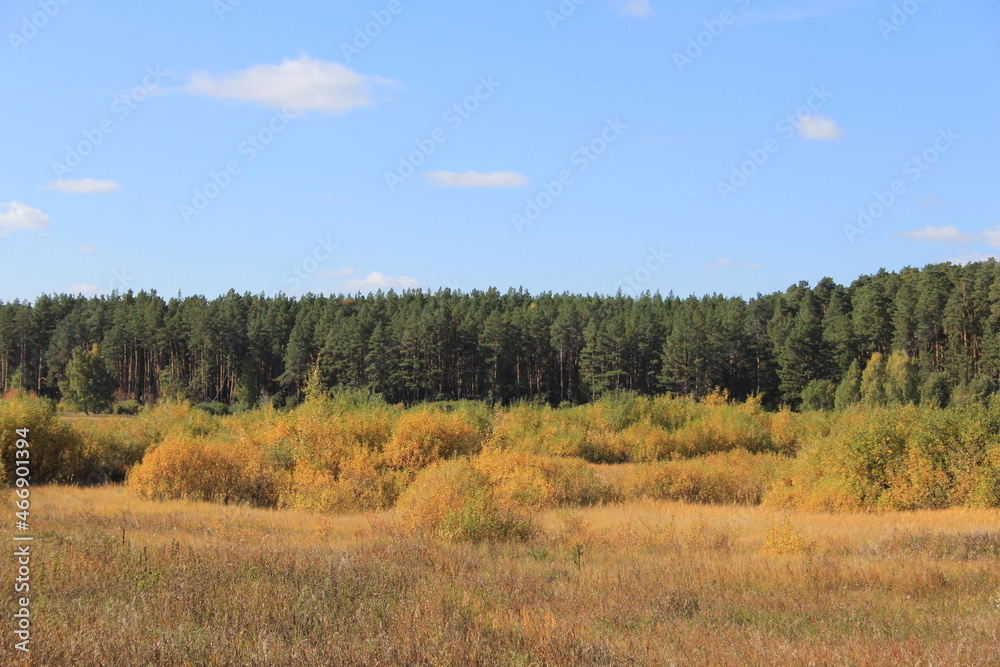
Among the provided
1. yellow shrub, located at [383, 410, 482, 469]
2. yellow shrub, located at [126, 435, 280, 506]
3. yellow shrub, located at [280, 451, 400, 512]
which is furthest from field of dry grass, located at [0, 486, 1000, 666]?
yellow shrub, located at [383, 410, 482, 469]

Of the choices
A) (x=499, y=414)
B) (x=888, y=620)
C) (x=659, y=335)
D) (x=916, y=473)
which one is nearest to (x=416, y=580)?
(x=888, y=620)

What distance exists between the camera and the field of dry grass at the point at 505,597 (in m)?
6.26

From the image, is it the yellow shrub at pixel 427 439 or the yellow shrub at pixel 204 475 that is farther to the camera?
the yellow shrub at pixel 427 439

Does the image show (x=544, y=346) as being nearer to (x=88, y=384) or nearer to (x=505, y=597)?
(x=88, y=384)

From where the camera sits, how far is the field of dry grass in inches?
246

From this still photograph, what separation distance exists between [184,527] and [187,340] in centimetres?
7595

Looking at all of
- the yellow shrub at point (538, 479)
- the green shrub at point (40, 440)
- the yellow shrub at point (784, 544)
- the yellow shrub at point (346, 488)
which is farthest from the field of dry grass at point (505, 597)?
the green shrub at point (40, 440)

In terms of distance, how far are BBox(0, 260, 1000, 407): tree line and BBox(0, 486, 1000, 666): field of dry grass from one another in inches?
2210

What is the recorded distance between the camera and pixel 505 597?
27.3 feet

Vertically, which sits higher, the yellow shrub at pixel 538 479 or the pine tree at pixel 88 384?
the pine tree at pixel 88 384

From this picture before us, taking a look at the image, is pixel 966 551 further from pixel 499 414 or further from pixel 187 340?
pixel 187 340

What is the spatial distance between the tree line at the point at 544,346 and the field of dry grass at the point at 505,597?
56.1 m

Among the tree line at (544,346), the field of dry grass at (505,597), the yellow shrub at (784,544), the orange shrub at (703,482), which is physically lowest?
the orange shrub at (703,482)

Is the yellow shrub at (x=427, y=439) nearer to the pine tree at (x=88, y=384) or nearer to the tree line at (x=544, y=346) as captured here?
the tree line at (x=544, y=346)
